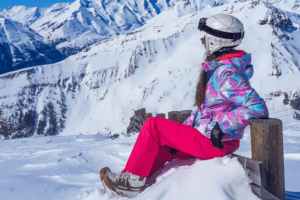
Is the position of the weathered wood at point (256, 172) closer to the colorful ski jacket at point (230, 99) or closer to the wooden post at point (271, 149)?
the wooden post at point (271, 149)

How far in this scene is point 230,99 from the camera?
2027 mm

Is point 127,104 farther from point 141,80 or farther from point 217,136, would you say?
point 217,136

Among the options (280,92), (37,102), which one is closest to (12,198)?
(280,92)

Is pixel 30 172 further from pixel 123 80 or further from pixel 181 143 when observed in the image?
pixel 123 80

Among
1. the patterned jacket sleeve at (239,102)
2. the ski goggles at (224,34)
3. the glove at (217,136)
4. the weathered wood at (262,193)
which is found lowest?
the weathered wood at (262,193)

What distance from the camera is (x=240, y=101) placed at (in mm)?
1957

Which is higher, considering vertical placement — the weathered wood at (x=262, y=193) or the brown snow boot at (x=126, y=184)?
the weathered wood at (x=262, y=193)

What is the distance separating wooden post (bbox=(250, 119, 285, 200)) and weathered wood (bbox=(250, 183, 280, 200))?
14 centimetres

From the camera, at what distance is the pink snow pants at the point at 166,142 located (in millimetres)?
2262

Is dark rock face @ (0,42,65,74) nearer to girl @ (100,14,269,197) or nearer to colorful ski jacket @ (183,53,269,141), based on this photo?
girl @ (100,14,269,197)

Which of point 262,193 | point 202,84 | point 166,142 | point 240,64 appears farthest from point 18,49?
point 262,193

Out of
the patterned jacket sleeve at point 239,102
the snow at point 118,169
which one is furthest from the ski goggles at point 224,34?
the snow at point 118,169

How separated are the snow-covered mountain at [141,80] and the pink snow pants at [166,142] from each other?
2097 cm

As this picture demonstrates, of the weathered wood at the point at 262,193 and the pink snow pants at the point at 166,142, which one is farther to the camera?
the pink snow pants at the point at 166,142
